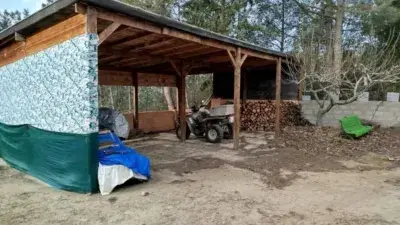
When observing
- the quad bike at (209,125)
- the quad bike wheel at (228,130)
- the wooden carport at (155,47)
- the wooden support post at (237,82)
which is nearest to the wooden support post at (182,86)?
the wooden carport at (155,47)

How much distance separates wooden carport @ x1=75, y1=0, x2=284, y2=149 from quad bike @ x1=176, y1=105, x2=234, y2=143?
32cm

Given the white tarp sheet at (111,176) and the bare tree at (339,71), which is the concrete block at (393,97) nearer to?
the bare tree at (339,71)

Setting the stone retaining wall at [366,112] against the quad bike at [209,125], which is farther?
the stone retaining wall at [366,112]

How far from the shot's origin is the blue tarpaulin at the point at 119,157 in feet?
12.2

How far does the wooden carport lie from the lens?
372cm

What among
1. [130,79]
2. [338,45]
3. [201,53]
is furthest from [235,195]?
[338,45]

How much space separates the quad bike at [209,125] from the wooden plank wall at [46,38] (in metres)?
4.18

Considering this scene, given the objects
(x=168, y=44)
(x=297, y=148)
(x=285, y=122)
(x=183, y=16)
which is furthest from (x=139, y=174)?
(x=183, y=16)

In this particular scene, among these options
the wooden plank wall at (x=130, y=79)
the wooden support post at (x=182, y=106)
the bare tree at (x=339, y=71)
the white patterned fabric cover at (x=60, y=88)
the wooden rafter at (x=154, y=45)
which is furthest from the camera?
the wooden plank wall at (x=130, y=79)

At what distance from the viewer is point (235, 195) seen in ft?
11.7

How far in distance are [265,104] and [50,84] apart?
21.6 feet

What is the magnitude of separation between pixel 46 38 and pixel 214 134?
436 cm

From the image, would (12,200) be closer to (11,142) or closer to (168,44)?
(11,142)

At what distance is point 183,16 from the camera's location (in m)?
12.1
